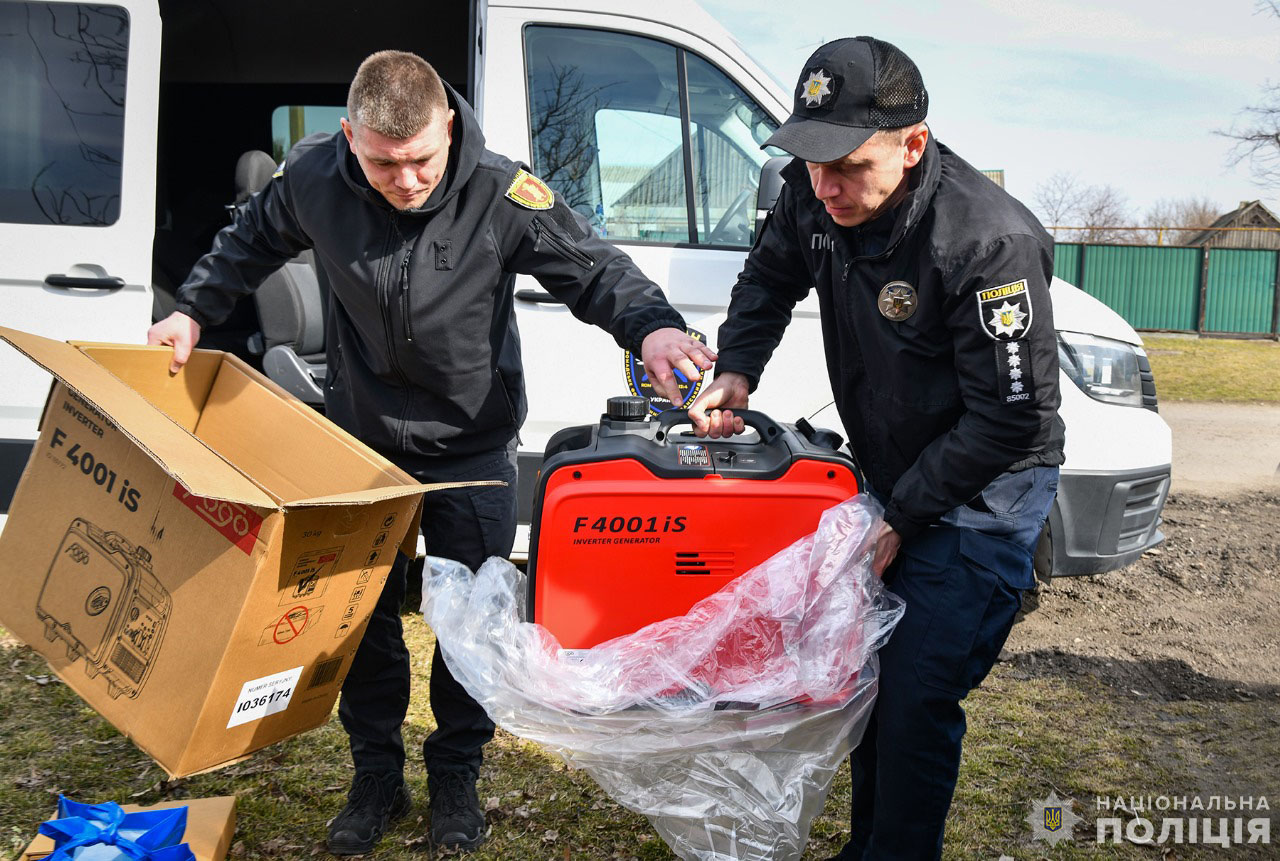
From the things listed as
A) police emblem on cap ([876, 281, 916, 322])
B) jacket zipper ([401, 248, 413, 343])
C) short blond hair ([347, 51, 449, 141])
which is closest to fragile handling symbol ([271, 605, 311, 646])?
jacket zipper ([401, 248, 413, 343])

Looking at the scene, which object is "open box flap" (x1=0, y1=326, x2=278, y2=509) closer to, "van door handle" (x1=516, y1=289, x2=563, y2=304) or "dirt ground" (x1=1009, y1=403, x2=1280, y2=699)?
"van door handle" (x1=516, y1=289, x2=563, y2=304)

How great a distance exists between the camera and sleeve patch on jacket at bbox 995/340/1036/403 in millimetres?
1782

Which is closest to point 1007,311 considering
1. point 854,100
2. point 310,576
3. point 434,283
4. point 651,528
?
point 854,100

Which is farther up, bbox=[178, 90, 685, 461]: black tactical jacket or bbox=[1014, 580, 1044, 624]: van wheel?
bbox=[178, 90, 685, 461]: black tactical jacket

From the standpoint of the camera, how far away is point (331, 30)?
18.2 ft

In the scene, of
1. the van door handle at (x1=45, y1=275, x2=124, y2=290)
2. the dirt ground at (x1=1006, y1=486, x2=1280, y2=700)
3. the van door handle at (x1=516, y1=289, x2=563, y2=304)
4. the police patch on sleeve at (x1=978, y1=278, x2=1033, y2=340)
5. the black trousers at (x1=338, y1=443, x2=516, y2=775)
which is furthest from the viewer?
the dirt ground at (x1=1006, y1=486, x2=1280, y2=700)

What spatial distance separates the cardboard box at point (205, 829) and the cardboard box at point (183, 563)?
1.34ft

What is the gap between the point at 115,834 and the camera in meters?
2.25

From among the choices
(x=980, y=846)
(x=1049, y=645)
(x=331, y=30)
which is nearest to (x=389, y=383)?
(x=980, y=846)

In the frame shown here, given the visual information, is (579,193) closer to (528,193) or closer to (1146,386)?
(528,193)

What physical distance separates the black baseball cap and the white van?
1.83 m

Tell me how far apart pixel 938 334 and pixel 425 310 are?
1.12m

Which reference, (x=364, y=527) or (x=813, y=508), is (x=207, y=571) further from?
(x=813, y=508)

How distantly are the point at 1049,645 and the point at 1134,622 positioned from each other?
0.53 m
